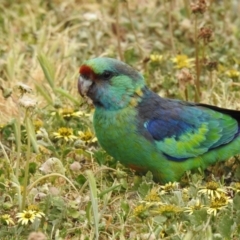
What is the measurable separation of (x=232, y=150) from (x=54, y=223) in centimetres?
103

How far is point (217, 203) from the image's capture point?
3.72m

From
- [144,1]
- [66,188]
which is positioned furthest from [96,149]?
[144,1]

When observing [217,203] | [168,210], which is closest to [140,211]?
[168,210]

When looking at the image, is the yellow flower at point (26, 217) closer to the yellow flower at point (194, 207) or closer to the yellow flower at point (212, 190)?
the yellow flower at point (194, 207)

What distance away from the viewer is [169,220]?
369 cm

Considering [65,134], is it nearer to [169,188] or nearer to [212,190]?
[169,188]

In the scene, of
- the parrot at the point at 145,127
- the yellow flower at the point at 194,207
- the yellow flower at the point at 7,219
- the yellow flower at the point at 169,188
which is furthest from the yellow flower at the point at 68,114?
the yellow flower at the point at 194,207

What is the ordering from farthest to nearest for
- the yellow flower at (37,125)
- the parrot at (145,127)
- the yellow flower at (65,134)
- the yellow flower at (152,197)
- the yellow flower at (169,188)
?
the yellow flower at (37,125), the yellow flower at (65,134), the parrot at (145,127), the yellow flower at (169,188), the yellow flower at (152,197)

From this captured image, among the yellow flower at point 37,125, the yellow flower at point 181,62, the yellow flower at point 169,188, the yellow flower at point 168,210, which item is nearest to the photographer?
the yellow flower at point 168,210

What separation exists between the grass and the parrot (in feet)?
0.28

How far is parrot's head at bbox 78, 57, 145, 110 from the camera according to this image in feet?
13.5

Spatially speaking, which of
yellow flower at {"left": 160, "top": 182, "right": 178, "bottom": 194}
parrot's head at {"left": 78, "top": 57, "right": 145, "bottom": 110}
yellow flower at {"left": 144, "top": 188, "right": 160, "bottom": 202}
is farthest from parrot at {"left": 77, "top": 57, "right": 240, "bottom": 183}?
yellow flower at {"left": 144, "top": 188, "right": 160, "bottom": 202}

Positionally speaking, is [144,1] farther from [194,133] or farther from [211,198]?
[211,198]

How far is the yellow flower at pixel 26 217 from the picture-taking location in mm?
3676
